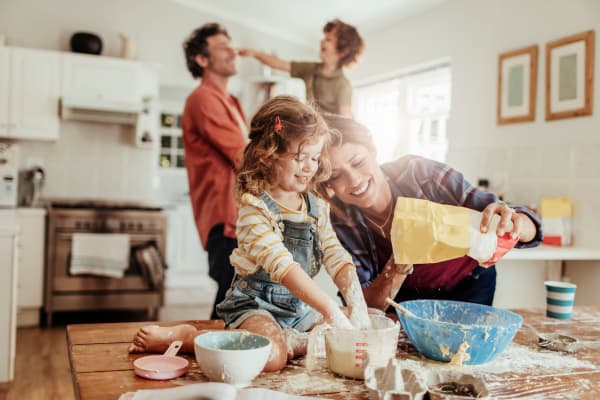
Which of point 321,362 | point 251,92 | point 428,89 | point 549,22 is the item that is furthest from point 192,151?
point 251,92

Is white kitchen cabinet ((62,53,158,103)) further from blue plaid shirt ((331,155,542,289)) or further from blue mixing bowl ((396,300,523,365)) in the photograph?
blue mixing bowl ((396,300,523,365))

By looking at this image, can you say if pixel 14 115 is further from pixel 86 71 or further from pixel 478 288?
pixel 478 288

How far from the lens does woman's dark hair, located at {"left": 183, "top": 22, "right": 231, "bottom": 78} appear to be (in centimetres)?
228

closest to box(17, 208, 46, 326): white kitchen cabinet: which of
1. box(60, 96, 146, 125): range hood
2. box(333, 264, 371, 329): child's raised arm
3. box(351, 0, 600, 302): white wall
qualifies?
box(60, 96, 146, 125): range hood

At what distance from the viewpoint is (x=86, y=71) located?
464cm

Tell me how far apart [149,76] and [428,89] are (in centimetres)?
233

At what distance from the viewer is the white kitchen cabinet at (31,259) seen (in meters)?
4.04

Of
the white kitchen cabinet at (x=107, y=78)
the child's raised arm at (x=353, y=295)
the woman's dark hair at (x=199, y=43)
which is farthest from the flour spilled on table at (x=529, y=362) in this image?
the white kitchen cabinet at (x=107, y=78)

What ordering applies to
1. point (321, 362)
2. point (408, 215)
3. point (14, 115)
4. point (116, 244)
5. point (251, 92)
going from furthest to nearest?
point (251, 92), point (14, 115), point (116, 244), point (408, 215), point (321, 362)

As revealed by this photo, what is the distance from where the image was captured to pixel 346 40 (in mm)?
1986

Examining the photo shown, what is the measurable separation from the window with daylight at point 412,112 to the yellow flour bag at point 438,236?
250 centimetres

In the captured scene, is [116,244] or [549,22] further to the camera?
[116,244]

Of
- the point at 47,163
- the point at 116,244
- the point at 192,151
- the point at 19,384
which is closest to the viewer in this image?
the point at 192,151

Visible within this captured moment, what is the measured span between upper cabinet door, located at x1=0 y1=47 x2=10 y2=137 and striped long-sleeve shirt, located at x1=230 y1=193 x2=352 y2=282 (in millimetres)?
3806
